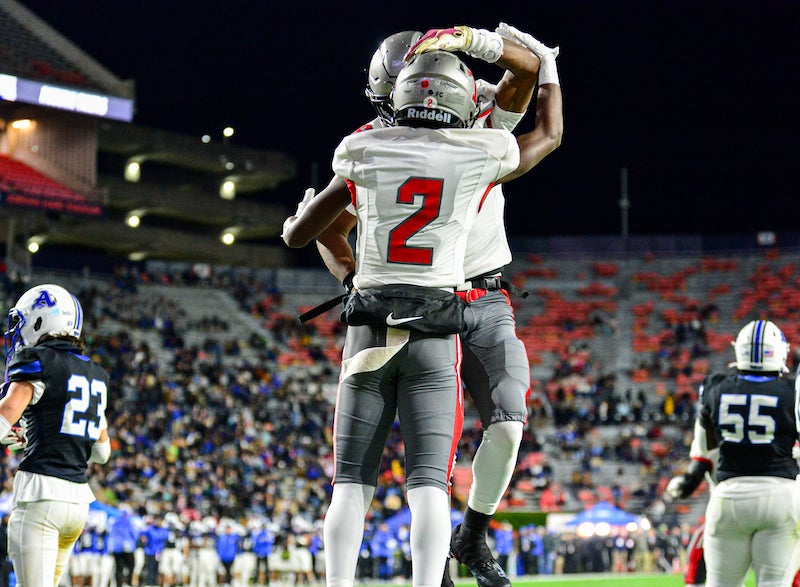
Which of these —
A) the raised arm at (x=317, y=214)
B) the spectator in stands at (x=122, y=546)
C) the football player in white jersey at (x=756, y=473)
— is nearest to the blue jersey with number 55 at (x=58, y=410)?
the raised arm at (x=317, y=214)

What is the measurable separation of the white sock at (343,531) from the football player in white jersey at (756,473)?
9.75 ft

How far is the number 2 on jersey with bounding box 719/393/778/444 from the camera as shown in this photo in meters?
6.60

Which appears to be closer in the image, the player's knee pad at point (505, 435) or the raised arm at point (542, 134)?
the raised arm at point (542, 134)

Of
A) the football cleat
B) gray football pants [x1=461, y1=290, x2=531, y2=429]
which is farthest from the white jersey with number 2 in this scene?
the football cleat

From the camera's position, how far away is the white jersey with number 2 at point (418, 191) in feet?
14.5

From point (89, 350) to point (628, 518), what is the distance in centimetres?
1406

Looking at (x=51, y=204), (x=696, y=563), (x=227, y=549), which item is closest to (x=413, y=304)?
(x=696, y=563)

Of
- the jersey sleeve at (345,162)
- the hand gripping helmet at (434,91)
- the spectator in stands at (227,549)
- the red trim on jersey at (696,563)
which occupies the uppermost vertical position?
the hand gripping helmet at (434,91)

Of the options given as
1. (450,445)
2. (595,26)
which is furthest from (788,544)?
(595,26)

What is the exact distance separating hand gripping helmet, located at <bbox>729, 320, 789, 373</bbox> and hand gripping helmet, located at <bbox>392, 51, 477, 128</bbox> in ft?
9.85

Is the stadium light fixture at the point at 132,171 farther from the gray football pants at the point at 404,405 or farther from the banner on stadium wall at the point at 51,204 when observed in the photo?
the gray football pants at the point at 404,405

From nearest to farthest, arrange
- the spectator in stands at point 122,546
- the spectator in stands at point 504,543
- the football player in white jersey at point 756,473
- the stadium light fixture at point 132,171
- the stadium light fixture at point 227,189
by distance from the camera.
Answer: the football player in white jersey at point 756,473 < the spectator in stands at point 122,546 < the spectator in stands at point 504,543 < the stadium light fixture at point 132,171 < the stadium light fixture at point 227,189

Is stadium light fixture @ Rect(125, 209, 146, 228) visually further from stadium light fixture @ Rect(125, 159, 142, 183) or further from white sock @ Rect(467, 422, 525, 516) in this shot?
white sock @ Rect(467, 422, 525, 516)

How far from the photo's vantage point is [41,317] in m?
5.97
